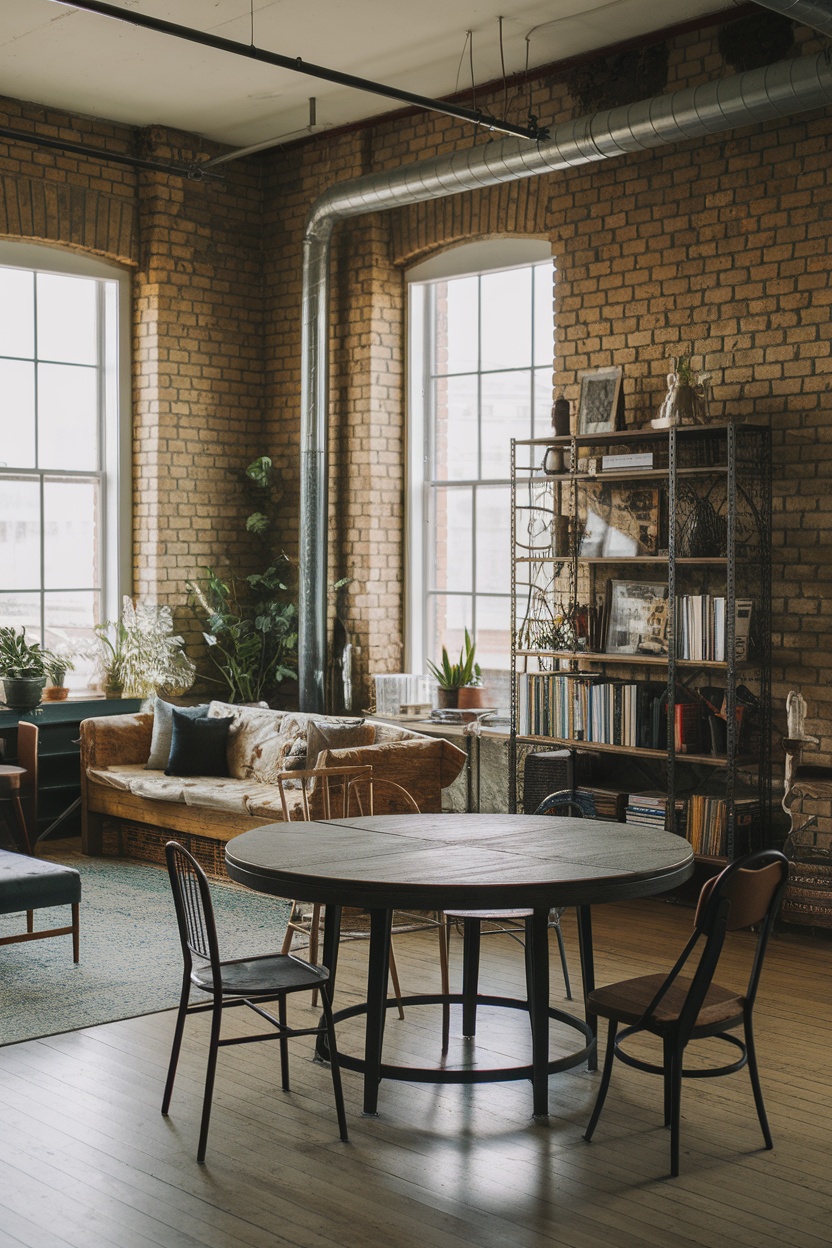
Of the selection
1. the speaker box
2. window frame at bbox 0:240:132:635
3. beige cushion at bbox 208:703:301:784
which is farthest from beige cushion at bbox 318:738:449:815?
window frame at bbox 0:240:132:635

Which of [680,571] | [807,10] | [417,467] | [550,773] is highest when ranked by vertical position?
Result: [807,10]

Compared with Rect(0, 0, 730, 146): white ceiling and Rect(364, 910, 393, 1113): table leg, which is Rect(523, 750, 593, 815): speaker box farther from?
Rect(0, 0, 730, 146): white ceiling

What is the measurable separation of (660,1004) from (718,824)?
2661mm

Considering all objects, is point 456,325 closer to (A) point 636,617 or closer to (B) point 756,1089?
(A) point 636,617

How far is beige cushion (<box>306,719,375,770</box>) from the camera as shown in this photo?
684 cm

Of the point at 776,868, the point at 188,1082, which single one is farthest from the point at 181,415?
the point at 776,868

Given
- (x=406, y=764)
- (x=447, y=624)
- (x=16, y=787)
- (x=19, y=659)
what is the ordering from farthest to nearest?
(x=447, y=624)
(x=19, y=659)
(x=16, y=787)
(x=406, y=764)

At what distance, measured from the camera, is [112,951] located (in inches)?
232

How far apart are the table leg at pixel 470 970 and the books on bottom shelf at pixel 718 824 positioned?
2.05 metres

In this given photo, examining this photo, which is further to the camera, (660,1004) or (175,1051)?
(175,1051)

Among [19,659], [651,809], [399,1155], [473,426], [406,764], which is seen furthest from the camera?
[473,426]

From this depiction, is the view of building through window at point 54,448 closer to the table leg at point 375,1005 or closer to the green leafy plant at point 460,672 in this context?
the green leafy plant at point 460,672

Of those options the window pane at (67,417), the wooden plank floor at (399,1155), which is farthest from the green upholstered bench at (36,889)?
the window pane at (67,417)

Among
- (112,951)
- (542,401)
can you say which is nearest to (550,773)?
(542,401)
